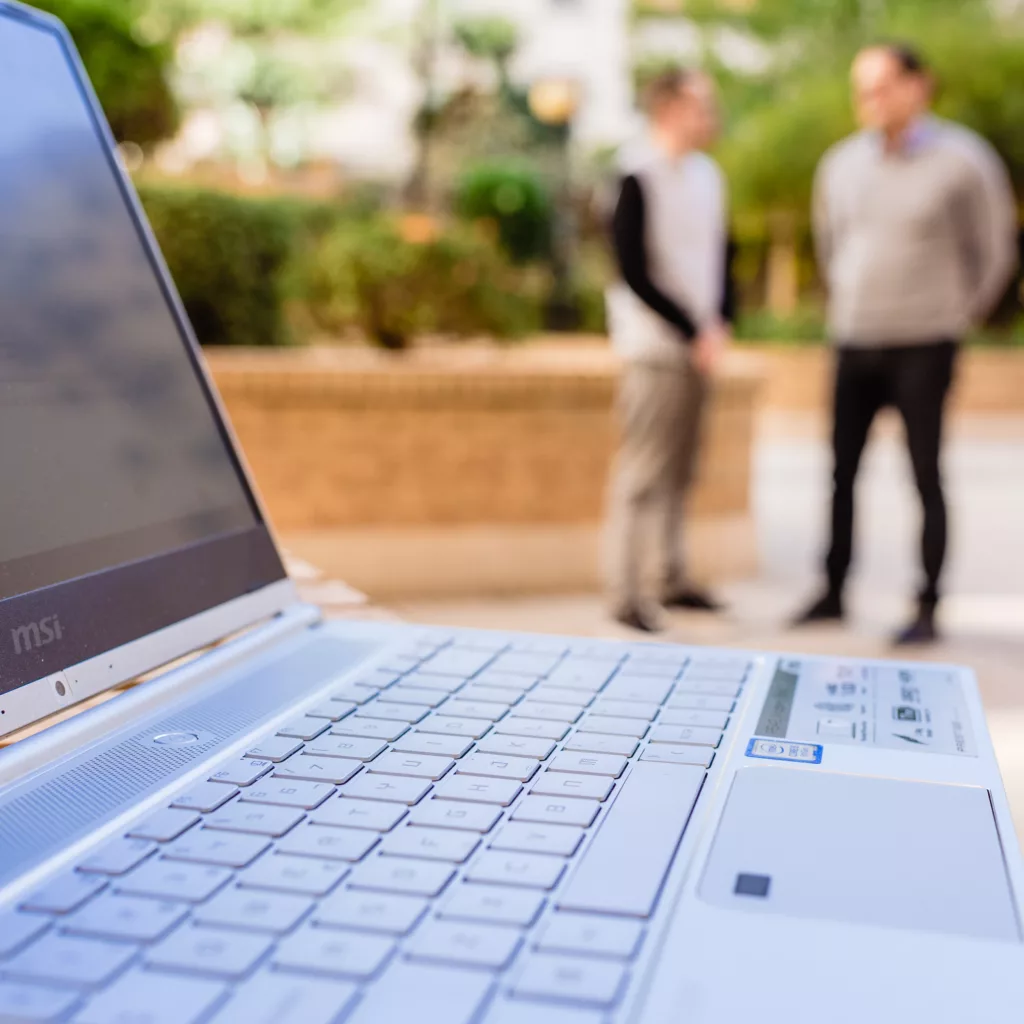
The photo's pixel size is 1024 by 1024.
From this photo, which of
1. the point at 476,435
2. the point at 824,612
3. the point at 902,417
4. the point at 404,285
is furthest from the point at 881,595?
the point at 404,285

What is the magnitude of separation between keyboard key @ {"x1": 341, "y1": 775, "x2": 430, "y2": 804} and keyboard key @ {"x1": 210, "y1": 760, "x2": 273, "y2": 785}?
2.4 inches

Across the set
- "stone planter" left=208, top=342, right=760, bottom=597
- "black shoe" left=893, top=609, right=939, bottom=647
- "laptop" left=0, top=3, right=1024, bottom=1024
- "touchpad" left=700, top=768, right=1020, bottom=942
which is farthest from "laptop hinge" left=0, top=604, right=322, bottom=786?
"stone planter" left=208, top=342, right=760, bottom=597

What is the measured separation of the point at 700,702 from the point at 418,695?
8.2 inches

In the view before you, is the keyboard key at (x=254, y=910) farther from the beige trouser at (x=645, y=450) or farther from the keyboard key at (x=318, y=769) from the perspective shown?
the beige trouser at (x=645, y=450)

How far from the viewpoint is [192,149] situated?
1778 centimetres

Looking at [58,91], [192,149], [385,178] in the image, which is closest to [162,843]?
[58,91]

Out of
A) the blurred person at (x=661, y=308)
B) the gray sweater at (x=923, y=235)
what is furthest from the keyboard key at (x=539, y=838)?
the gray sweater at (x=923, y=235)

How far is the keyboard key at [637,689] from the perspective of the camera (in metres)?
0.92

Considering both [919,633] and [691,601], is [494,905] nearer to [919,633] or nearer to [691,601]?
[919,633]

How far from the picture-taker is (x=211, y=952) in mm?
538

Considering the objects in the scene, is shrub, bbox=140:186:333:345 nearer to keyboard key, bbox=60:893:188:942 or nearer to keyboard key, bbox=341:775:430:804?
keyboard key, bbox=341:775:430:804

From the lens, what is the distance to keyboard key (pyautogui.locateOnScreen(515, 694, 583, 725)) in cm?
87

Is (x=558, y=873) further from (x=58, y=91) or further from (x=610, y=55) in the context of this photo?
(x=610, y=55)

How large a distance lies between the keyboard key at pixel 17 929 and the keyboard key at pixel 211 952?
0.19 ft
